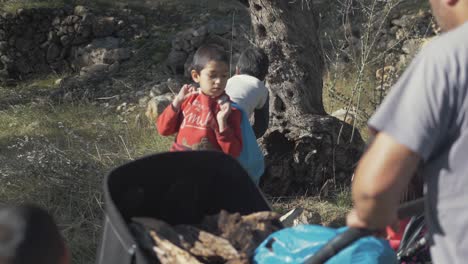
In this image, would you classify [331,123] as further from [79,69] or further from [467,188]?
[79,69]

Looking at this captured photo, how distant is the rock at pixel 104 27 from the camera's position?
1078 centimetres

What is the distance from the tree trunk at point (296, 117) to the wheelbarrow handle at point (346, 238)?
3157mm

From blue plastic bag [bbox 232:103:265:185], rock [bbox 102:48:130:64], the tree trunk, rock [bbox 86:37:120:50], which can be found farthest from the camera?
rock [bbox 86:37:120:50]

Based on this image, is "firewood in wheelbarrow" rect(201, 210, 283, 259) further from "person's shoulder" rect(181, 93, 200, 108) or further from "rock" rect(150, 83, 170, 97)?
"rock" rect(150, 83, 170, 97)

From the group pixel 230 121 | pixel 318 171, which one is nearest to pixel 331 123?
pixel 318 171

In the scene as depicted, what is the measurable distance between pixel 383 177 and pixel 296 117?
3610 mm

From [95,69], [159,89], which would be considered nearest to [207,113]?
[159,89]

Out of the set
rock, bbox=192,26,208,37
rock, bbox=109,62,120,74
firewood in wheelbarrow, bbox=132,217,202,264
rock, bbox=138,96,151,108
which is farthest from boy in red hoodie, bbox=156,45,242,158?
rock, bbox=109,62,120,74

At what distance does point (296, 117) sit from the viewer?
17.1 feet

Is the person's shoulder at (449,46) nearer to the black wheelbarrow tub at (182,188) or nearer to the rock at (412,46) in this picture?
the black wheelbarrow tub at (182,188)

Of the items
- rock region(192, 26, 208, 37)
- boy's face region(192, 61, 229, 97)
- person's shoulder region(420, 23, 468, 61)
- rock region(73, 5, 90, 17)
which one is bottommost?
rock region(73, 5, 90, 17)

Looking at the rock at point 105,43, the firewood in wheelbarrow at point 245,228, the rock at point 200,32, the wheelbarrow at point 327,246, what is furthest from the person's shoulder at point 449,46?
the rock at point 105,43

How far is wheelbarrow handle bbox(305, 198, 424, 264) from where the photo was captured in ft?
6.24

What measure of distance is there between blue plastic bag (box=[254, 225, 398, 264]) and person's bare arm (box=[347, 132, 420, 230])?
1.23ft
